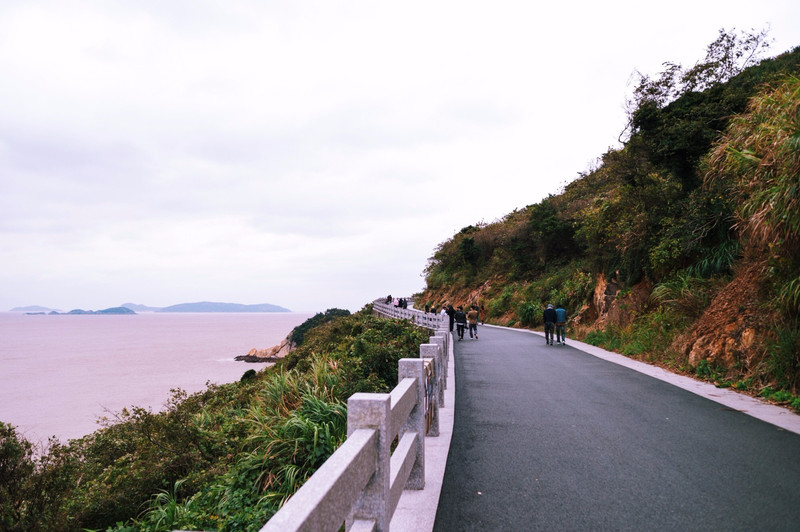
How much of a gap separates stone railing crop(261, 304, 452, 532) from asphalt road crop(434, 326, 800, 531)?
618mm

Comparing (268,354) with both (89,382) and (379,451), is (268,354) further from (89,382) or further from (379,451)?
(379,451)

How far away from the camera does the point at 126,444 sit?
38.2 feet

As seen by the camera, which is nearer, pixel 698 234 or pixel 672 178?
pixel 698 234

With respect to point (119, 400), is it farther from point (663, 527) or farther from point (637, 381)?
point (663, 527)

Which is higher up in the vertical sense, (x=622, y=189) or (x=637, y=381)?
(x=622, y=189)

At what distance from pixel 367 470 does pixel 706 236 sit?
1579 centimetres

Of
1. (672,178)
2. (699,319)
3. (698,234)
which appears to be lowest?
(699,319)

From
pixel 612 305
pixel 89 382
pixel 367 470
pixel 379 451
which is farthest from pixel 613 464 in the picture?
pixel 89 382

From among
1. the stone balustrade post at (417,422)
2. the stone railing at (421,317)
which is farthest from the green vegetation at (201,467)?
the stone railing at (421,317)

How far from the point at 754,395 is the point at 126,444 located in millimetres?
13333

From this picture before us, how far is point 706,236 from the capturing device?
1503 centimetres

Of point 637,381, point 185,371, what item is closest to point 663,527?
point 637,381

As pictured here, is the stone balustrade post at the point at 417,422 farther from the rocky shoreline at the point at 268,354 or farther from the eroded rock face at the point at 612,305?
the rocky shoreline at the point at 268,354

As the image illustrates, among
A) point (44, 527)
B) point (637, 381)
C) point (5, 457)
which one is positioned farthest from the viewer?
point (637, 381)
